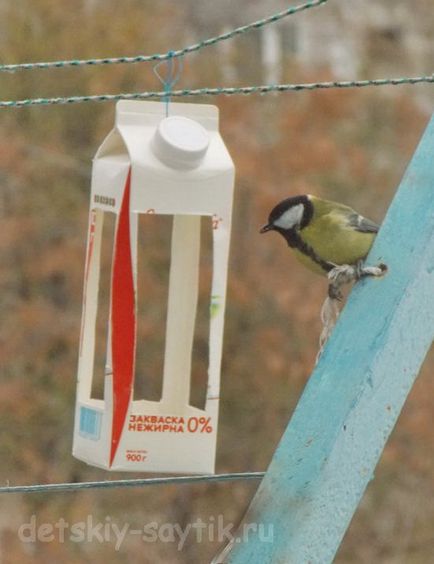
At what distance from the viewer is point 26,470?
1278 cm

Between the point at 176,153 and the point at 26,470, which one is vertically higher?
the point at 176,153

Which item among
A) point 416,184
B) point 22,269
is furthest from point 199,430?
point 22,269

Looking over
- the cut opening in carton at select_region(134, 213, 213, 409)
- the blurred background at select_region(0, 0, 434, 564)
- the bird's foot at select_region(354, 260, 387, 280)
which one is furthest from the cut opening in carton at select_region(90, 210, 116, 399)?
the bird's foot at select_region(354, 260, 387, 280)

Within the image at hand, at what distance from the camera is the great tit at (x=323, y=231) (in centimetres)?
299

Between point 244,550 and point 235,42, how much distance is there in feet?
39.0

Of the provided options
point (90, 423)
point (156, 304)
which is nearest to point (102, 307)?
point (156, 304)

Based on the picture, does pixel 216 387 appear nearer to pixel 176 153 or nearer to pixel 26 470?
pixel 176 153

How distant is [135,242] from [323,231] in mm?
612

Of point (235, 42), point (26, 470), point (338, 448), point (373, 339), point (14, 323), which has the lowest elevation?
point (26, 470)

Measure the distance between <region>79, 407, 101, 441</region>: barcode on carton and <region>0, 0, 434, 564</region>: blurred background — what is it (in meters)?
→ 9.17

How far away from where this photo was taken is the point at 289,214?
135 inches

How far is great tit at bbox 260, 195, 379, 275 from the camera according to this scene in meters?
2.99

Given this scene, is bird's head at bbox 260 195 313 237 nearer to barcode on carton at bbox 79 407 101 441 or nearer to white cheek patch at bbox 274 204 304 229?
white cheek patch at bbox 274 204 304 229

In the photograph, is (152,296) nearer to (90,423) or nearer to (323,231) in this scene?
(323,231)
